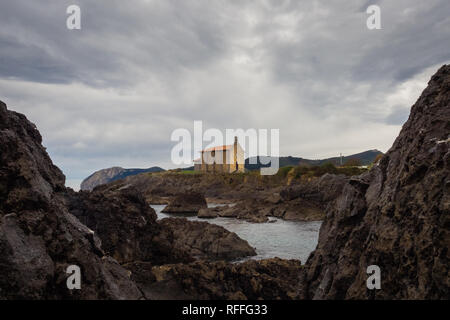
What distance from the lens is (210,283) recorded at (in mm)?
12547

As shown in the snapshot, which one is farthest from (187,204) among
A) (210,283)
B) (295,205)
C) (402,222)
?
(402,222)

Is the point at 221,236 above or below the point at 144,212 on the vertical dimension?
below

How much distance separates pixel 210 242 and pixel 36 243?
20.9 meters

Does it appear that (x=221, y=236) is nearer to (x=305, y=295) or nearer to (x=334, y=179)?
(x=305, y=295)

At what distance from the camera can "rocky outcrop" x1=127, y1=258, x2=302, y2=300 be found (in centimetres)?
1210

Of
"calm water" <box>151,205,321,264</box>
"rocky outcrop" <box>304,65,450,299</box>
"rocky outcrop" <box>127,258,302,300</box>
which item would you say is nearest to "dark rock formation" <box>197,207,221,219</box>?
"calm water" <box>151,205,321,264</box>

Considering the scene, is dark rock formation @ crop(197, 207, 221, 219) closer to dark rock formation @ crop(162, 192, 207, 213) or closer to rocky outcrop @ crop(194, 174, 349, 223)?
rocky outcrop @ crop(194, 174, 349, 223)

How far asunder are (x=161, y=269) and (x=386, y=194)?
1002cm

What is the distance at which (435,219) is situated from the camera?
18.4 feet

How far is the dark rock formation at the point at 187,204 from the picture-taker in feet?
206

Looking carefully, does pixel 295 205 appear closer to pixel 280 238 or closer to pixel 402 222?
pixel 280 238

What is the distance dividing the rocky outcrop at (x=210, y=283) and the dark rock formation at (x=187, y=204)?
49.6 metres

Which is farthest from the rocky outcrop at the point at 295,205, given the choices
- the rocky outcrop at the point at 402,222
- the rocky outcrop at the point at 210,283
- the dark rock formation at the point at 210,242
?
the rocky outcrop at the point at 402,222
